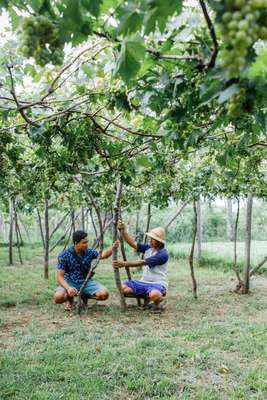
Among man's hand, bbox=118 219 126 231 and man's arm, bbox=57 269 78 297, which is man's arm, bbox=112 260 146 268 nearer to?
man's hand, bbox=118 219 126 231

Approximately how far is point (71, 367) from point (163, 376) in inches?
33.3

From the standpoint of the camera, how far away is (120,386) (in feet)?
12.0

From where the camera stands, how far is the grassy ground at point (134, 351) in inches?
142

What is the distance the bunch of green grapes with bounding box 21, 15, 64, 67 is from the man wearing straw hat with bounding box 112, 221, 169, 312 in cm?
475

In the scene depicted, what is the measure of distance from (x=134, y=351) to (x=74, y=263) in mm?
2250

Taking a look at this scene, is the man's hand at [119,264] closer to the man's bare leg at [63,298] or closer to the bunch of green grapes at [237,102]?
the man's bare leg at [63,298]

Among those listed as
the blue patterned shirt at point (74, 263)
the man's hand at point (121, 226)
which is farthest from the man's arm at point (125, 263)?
the blue patterned shirt at point (74, 263)

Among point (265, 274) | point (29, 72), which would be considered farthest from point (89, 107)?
point (265, 274)

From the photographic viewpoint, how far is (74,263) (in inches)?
255

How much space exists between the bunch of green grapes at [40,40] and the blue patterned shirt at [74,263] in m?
5.07

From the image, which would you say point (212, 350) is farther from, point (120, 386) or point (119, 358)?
point (120, 386)

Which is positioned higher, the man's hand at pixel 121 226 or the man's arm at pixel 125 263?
the man's hand at pixel 121 226

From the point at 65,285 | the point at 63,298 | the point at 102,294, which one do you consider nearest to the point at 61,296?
the point at 63,298

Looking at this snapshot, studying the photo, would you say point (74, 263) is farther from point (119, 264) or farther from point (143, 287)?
point (143, 287)
